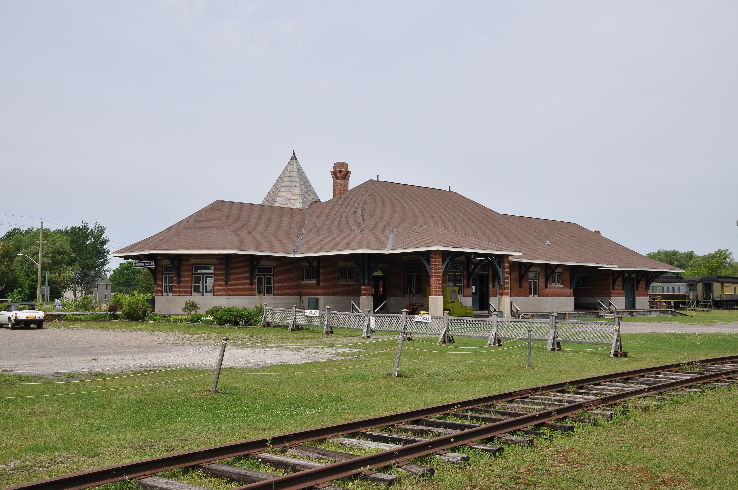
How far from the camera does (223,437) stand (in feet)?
28.6

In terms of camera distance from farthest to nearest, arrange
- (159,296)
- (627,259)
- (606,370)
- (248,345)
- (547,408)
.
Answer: (627,259)
(159,296)
(248,345)
(606,370)
(547,408)

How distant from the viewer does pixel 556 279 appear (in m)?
48.2

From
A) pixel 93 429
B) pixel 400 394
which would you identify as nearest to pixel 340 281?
pixel 400 394

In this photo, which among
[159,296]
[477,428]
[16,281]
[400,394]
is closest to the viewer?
[477,428]

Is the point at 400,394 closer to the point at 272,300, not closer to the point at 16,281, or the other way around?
the point at 272,300

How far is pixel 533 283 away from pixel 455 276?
9.02 m

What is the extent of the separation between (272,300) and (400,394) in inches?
1137

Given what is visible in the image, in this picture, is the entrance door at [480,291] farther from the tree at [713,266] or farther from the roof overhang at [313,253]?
the tree at [713,266]

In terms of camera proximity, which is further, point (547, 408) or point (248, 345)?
point (248, 345)

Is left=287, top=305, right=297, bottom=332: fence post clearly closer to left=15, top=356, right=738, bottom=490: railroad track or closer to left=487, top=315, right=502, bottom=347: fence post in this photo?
left=487, top=315, right=502, bottom=347: fence post

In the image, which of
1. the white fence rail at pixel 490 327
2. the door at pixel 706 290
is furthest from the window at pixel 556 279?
the door at pixel 706 290

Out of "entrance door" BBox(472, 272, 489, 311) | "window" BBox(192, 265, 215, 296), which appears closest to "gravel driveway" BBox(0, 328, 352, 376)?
"window" BBox(192, 265, 215, 296)

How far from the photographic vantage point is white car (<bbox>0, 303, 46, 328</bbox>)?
108ft

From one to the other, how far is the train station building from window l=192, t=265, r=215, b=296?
0.06 metres
